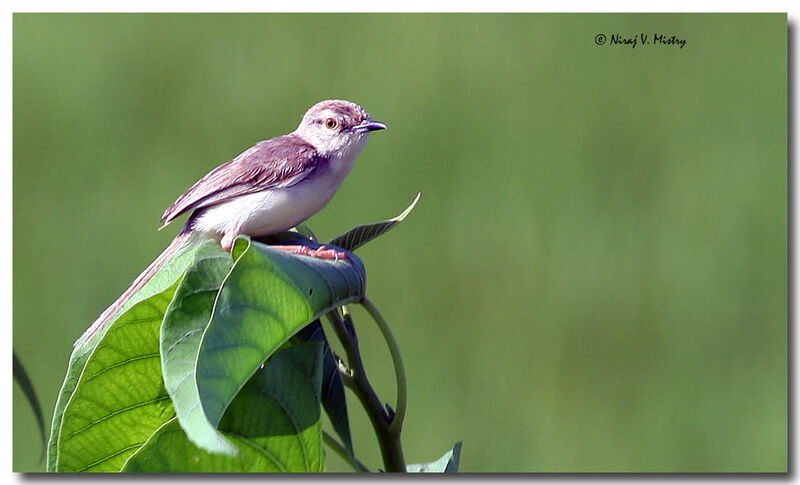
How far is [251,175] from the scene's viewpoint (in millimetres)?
2035

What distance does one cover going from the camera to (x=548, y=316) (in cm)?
402

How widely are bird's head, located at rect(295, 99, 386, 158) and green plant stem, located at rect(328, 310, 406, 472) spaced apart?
29.6 inches

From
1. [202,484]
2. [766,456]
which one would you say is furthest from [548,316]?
[202,484]

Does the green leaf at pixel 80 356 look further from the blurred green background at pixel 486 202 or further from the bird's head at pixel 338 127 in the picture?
the blurred green background at pixel 486 202

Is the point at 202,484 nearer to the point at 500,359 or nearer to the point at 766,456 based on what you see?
the point at 766,456

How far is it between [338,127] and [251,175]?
0.28 metres

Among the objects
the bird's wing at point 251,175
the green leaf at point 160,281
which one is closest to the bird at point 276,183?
the bird's wing at point 251,175

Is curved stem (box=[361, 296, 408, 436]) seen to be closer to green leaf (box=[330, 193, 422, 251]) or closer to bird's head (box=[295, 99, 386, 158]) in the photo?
green leaf (box=[330, 193, 422, 251])

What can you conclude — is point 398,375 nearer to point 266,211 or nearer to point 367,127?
point 266,211

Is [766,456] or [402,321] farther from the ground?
[402,321]

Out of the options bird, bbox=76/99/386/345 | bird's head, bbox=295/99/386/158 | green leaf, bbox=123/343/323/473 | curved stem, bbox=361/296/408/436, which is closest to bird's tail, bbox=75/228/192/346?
bird, bbox=76/99/386/345

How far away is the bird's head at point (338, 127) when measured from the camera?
2203mm


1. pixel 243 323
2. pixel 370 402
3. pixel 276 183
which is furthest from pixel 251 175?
pixel 243 323

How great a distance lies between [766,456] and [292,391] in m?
2.00
